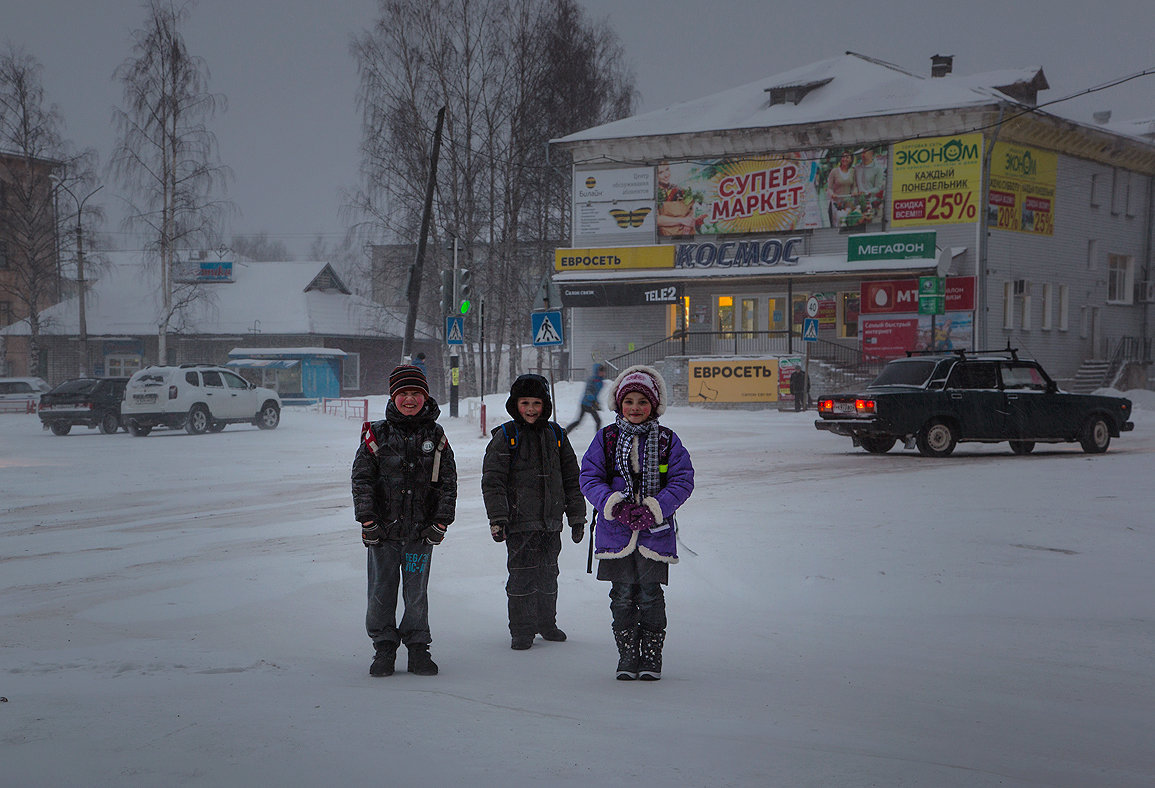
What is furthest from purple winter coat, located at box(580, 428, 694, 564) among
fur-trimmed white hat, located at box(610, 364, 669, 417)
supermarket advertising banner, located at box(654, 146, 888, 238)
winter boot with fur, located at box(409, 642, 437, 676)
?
supermarket advertising banner, located at box(654, 146, 888, 238)

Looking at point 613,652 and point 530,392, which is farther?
point 613,652

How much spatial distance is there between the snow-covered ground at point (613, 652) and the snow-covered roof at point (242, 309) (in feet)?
132

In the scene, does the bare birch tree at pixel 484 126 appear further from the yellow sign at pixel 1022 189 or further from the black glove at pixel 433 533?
the black glove at pixel 433 533

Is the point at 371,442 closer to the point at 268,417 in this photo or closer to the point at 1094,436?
the point at 1094,436

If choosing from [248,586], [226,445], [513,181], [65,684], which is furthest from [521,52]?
[65,684]

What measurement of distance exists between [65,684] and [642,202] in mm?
38141

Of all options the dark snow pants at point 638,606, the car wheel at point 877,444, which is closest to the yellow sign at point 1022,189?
the car wheel at point 877,444

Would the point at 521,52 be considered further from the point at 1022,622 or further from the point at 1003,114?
the point at 1022,622

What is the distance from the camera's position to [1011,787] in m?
4.04

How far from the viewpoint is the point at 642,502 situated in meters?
5.49

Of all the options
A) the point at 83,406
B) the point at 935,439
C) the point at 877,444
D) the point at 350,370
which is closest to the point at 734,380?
the point at 877,444

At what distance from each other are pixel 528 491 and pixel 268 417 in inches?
907

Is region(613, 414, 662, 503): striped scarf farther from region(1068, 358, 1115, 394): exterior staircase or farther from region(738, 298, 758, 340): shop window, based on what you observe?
region(1068, 358, 1115, 394): exterior staircase

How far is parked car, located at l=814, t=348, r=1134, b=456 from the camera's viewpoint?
17.8 metres
